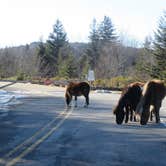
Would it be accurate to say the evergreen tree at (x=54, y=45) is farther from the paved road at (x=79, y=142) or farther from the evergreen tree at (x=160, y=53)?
the paved road at (x=79, y=142)

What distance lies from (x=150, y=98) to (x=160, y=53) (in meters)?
47.2

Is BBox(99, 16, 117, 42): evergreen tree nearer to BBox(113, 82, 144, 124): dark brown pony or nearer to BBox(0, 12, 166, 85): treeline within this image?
BBox(0, 12, 166, 85): treeline

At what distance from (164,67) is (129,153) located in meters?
51.8

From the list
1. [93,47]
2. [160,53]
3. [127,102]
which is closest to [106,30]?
[93,47]

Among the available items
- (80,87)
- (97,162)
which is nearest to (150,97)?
(97,162)

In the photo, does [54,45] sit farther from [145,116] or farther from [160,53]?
[145,116]

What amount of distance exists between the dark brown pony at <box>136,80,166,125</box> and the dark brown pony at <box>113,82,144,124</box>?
1.36 ft

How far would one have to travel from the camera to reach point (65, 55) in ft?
351

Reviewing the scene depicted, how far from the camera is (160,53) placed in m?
64.8

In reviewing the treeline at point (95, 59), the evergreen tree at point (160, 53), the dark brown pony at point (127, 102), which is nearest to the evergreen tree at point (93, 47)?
the treeline at point (95, 59)

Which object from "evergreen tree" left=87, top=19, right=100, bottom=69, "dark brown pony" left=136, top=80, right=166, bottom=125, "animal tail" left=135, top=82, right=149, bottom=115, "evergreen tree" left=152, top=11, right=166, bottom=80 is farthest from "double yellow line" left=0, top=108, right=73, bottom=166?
"evergreen tree" left=87, top=19, right=100, bottom=69

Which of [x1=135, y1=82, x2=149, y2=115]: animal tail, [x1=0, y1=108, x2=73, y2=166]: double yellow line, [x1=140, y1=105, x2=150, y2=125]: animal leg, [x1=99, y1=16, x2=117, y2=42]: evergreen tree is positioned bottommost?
[x1=0, y1=108, x2=73, y2=166]: double yellow line

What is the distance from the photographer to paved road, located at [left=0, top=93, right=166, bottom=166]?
10953mm

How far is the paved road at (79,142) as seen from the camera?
1095 cm
